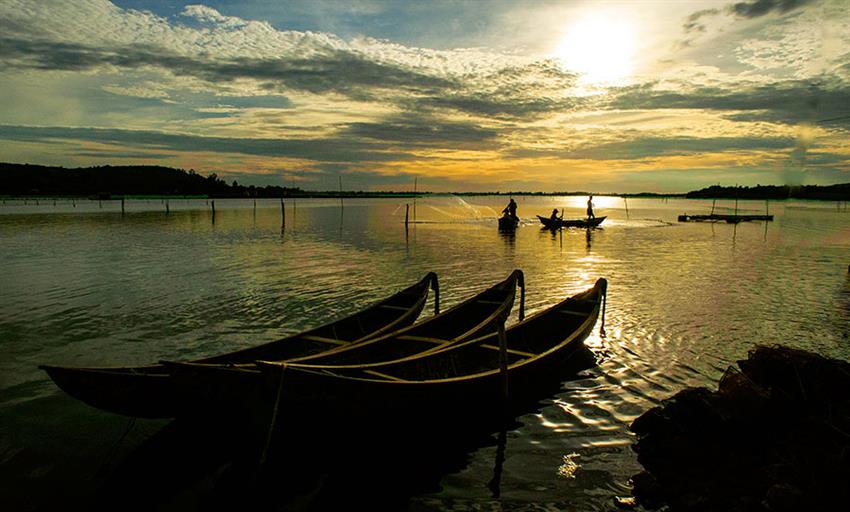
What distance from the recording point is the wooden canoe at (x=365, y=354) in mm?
6180

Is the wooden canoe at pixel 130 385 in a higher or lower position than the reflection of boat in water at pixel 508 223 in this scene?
lower

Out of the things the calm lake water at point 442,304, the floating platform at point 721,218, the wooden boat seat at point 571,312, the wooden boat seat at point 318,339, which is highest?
the floating platform at point 721,218

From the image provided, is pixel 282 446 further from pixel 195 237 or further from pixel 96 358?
pixel 195 237

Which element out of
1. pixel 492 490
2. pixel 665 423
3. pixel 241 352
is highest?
pixel 241 352

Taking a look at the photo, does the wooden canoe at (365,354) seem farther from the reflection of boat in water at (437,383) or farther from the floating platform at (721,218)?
the floating platform at (721,218)

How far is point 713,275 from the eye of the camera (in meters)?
24.2

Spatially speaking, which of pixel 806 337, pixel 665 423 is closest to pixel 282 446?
pixel 665 423

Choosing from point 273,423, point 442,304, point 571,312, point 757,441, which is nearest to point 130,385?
point 273,423

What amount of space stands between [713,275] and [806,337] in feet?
36.7

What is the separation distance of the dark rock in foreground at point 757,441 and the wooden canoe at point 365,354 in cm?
338

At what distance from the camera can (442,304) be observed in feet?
58.5

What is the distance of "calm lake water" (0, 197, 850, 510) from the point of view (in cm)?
739

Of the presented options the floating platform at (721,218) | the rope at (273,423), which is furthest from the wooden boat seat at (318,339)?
the floating platform at (721,218)

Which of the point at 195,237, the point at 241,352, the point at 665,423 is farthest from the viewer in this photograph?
the point at 195,237
